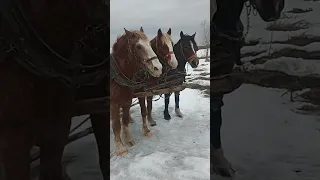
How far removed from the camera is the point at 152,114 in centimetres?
170

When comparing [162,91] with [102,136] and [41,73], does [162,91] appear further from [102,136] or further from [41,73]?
[41,73]

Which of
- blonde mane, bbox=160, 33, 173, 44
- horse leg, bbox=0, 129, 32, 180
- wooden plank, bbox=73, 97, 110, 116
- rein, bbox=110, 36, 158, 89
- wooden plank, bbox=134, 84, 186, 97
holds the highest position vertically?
blonde mane, bbox=160, 33, 173, 44

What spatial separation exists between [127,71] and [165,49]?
205 millimetres

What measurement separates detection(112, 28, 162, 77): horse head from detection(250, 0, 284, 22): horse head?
52 cm

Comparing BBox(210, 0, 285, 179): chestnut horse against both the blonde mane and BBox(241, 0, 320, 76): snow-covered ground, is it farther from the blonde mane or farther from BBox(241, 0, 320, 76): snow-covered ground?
the blonde mane

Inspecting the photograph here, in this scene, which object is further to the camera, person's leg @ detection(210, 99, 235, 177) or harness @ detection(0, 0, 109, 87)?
person's leg @ detection(210, 99, 235, 177)

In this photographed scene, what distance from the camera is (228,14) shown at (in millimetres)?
1671

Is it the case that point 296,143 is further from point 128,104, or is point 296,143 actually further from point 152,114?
point 128,104

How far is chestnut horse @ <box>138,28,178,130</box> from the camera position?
5.49 ft

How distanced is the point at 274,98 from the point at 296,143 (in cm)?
23

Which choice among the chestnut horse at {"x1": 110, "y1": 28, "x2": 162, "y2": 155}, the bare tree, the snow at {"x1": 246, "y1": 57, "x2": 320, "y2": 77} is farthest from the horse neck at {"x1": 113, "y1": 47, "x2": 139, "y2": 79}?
the snow at {"x1": 246, "y1": 57, "x2": 320, "y2": 77}

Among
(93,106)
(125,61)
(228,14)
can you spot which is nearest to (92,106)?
(93,106)

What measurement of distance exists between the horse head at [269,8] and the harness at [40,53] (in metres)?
0.71

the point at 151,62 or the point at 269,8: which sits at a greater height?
the point at 269,8
